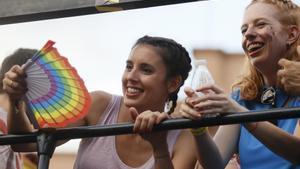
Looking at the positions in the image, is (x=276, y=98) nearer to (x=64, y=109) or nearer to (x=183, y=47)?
(x=183, y=47)

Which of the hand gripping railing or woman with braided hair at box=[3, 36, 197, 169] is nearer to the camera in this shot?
the hand gripping railing

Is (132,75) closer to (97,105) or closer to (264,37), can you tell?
(97,105)

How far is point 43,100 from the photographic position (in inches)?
72.1

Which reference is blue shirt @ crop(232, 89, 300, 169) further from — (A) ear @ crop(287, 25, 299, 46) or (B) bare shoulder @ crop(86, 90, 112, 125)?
(B) bare shoulder @ crop(86, 90, 112, 125)

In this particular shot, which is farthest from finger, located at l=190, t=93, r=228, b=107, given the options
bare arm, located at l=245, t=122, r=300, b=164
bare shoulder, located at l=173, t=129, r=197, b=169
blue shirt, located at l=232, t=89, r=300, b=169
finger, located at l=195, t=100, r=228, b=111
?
bare shoulder, located at l=173, t=129, r=197, b=169

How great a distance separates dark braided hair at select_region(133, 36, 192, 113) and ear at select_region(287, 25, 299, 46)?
0.46 metres

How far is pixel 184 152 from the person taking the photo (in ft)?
7.83

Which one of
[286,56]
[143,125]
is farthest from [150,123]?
[286,56]

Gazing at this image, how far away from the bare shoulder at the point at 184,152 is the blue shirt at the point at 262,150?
182 millimetres

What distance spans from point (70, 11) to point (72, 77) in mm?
554

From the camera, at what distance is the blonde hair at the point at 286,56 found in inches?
91.0

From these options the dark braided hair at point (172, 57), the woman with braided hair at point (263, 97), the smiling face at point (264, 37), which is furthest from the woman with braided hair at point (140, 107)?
the smiling face at point (264, 37)

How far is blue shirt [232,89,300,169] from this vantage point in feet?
7.13

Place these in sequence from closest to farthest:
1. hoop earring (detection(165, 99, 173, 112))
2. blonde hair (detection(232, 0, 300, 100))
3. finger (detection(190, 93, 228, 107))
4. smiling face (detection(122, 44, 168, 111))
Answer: finger (detection(190, 93, 228, 107))
blonde hair (detection(232, 0, 300, 100))
smiling face (detection(122, 44, 168, 111))
hoop earring (detection(165, 99, 173, 112))
